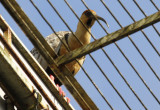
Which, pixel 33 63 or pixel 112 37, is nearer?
pixel 33 63

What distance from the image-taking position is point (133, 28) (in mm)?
6043

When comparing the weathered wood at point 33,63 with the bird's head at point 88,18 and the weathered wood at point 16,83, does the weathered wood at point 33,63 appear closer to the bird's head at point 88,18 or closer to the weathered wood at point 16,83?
the weathered wood at point 16,83

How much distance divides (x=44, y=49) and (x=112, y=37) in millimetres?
803

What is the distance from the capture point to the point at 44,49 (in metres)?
6.14

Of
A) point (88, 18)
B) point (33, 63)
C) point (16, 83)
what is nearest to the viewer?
point (16, 83)

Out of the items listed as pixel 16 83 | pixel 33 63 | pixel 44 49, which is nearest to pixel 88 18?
pixel 44 49

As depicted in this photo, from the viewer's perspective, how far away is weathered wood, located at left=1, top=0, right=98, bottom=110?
607 centimetres

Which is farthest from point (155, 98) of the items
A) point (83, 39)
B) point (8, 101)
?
point (83, 39)

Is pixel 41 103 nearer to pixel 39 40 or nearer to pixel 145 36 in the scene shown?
pixel 39 40

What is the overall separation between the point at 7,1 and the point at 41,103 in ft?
4.10

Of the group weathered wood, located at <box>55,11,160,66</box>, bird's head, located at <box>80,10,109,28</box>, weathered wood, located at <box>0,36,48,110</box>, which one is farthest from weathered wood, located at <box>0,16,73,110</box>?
bird's head, located at <box>80,10,109,28</box>

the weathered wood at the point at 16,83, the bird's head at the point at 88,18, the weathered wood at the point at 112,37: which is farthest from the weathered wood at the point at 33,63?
the bird's head at the point at 88,18

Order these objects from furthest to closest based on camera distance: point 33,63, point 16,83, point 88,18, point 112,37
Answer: point 88,18
point 112,37
point 33,63
point 16,83

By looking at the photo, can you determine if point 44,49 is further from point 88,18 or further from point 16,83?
point 88,18
